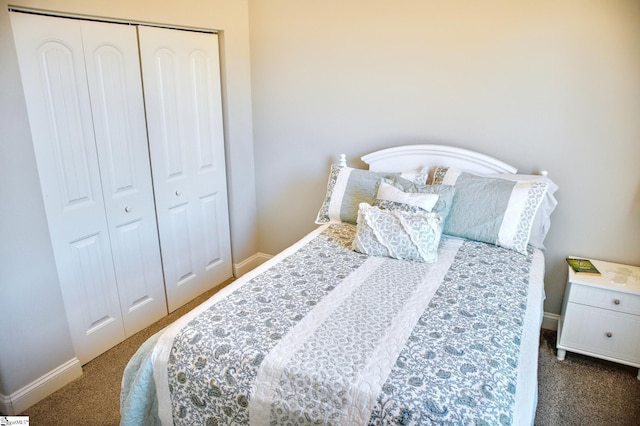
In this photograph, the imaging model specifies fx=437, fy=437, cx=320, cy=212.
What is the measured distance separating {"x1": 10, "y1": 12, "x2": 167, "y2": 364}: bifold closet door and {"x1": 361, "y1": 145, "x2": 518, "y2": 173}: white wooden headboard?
146 centimetres

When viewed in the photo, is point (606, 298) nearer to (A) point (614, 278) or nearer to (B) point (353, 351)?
(A) point (614, 278)

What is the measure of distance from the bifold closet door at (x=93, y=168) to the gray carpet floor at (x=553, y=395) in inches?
7.9

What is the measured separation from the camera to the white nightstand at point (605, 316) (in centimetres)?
220

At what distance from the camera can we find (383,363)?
4.55ft

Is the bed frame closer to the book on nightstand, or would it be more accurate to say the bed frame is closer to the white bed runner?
the book on nightstand

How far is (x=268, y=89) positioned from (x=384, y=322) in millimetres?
2148

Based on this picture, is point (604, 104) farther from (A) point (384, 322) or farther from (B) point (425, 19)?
(A) point (384, 322)

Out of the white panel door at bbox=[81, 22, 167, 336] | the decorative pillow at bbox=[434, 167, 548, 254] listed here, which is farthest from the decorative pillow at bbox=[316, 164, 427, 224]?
the white panel door at bbox=[81, 22, 167, 336]

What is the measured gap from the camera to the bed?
1318mm

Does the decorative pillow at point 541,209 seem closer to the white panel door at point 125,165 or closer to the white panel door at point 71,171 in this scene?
the white panel door at point 125,165

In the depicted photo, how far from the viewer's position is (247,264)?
11.6 ft

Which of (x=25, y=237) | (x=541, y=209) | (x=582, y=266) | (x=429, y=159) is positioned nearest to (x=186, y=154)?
(x=25, y=237)

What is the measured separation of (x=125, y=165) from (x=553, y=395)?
256cm

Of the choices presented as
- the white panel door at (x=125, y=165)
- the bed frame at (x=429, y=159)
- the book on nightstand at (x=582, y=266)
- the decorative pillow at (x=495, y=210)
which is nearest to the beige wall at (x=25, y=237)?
the white panel door at (x=125, y=165)
